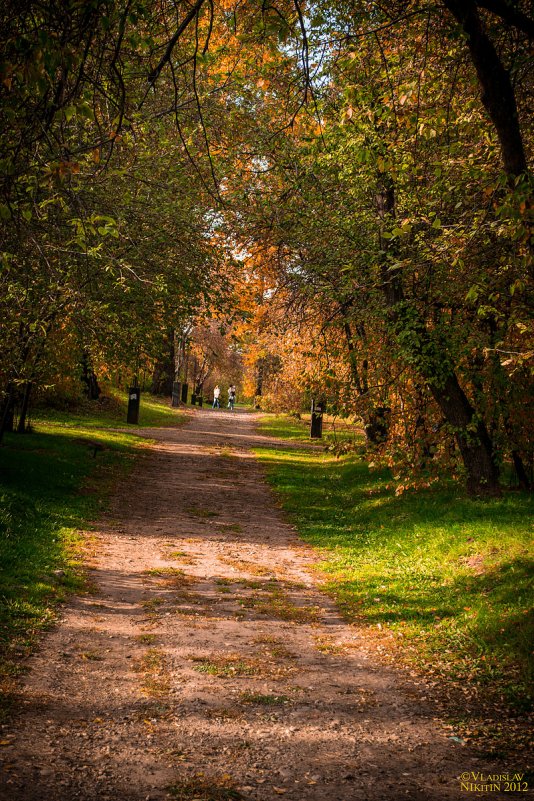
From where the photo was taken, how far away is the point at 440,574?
9.18 m

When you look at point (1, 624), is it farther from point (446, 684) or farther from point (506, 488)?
point (506, 488)

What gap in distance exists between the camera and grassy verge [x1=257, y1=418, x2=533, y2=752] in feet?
20.9

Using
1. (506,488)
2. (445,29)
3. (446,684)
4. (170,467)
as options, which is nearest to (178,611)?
(446,684)

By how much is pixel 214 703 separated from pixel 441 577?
15.5 feet

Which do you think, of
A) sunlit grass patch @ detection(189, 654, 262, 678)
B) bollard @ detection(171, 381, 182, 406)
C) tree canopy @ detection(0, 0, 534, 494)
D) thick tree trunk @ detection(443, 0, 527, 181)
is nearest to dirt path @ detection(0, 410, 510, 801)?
sunlit grass patch @ detection(189, 654, 262, 678)

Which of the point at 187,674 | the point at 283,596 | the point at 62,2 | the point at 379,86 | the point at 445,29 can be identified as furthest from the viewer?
the point at 379,86

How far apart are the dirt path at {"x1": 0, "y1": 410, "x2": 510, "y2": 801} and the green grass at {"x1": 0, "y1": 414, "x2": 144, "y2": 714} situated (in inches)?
12.0

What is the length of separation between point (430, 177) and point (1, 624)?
8253mm

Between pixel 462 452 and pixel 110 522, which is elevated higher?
pixel 462 452

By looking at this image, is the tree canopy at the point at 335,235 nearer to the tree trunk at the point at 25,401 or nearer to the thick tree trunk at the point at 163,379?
the tree trunk at the point at 25,401

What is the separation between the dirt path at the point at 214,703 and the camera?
162 inches

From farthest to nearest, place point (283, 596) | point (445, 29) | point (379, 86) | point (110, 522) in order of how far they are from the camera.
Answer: point (110, 522) < point (379, 86) < point (283, 596) < point (445, 29)

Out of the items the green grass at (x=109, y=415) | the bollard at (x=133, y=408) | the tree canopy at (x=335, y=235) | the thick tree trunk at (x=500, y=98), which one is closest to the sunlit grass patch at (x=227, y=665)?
the tree canopy at (x=335, y=235)

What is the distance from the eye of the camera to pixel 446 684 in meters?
6.01
